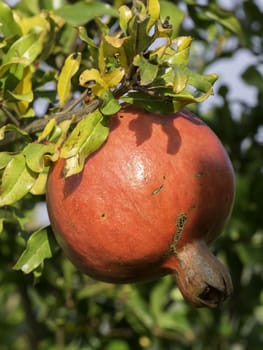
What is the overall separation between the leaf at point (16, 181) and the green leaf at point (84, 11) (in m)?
0.59

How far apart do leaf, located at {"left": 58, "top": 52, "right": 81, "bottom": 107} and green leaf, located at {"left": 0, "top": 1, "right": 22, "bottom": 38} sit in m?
0.16

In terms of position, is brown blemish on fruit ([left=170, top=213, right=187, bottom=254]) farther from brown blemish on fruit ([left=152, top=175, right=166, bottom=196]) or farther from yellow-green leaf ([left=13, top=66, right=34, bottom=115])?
yellow-green leaf ([left=13, top=66, right=34, bottom=115])

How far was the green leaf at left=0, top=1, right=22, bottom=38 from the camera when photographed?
1337 mm

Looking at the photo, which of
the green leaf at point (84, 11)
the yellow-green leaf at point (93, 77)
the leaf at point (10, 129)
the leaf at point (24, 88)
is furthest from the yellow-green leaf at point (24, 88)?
the green leaf at point (84, 11)

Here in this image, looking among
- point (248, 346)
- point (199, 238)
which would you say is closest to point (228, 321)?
point (248, 346)

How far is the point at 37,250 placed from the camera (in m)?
Answer: 1.21

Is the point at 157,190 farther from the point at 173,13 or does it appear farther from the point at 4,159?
the point at 173,13

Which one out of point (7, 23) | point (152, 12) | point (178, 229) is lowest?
point (178, 229)

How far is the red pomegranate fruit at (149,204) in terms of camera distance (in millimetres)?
1017

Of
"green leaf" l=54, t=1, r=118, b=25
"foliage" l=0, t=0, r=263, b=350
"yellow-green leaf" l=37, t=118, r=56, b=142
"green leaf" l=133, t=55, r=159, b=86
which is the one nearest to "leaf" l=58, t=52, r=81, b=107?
"foliage" l=0, t=0, r=263, b=350

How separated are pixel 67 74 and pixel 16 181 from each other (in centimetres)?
22

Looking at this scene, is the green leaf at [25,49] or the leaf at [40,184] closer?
the leaf at [40,184]

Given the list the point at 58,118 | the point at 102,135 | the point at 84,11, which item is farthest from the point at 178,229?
the point at 84,11

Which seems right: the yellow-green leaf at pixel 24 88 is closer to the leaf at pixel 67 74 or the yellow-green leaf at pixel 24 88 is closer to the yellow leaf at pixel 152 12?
the leaf at pixel 67 74
